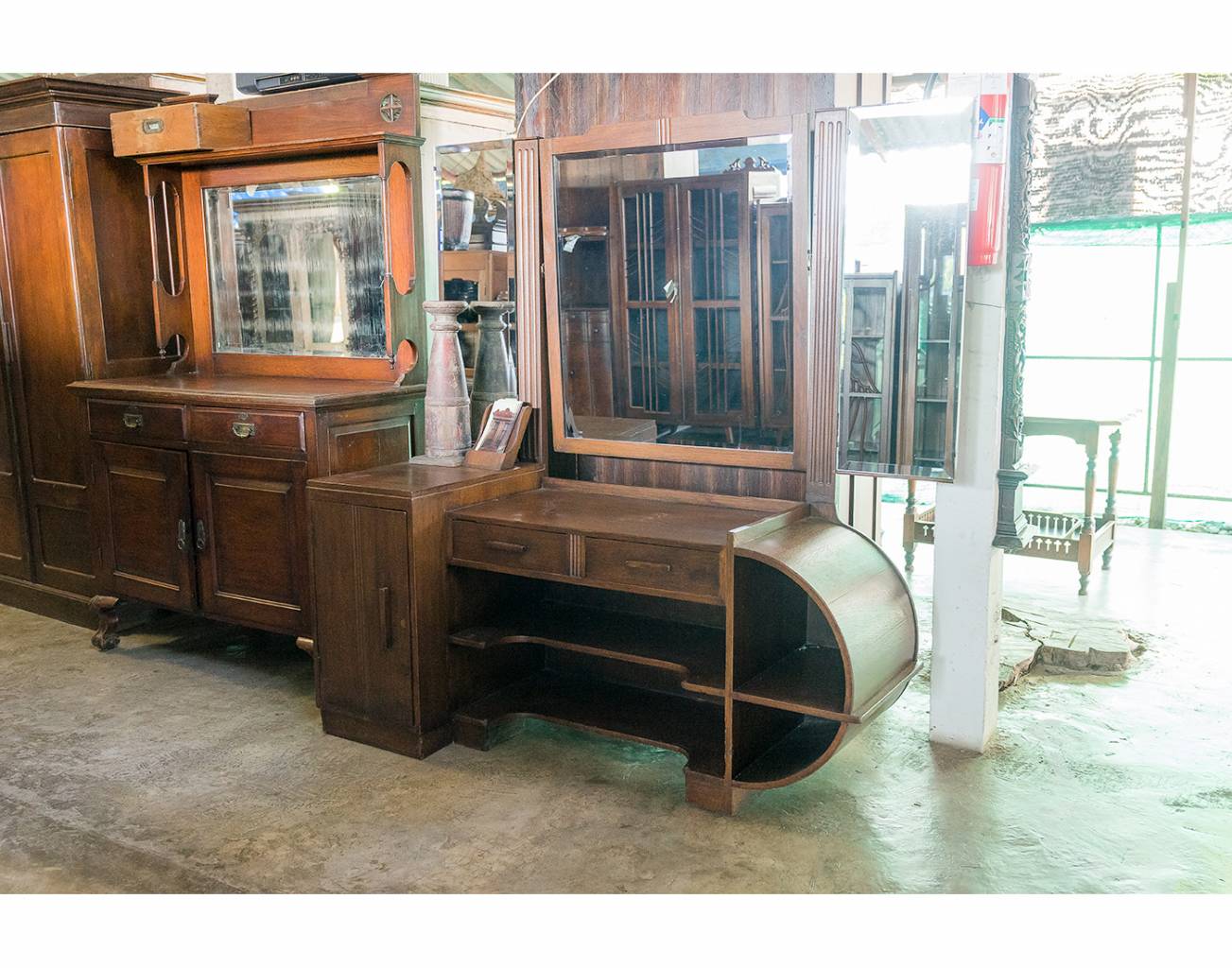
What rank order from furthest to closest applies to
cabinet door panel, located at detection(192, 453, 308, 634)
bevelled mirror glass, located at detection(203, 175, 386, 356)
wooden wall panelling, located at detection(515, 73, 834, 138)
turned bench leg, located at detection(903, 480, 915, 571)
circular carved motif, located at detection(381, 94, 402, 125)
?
turned bench leg, located at detection(903, 480, 915, 571) → bevelled mirror glass, located at detection(203, 175, 386, 356) → circular carved motif, located at detection(381, 94, 402, 125) → cabinet door panel, located at detection(192, 453, 308, 634) → wooden wall panelling, located at detection(515, 73, 834, 138)

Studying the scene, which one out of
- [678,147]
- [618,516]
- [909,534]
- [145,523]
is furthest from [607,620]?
[909,534]

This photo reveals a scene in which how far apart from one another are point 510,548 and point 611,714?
0.60 meters

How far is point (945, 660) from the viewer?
3209 millimetres

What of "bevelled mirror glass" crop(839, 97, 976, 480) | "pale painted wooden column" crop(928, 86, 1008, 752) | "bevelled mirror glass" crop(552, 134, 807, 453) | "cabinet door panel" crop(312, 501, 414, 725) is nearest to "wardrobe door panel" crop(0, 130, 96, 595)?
"cabinet door panel" crop(312, 501, 414, 725)

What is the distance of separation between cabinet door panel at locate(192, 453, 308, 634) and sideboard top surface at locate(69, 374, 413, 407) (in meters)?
0.22

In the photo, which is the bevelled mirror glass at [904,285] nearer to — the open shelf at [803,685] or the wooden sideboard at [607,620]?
the wooden sideboard at [607,620]

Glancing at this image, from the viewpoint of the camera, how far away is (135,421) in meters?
4.00

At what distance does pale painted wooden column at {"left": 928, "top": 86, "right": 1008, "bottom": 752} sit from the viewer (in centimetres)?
302

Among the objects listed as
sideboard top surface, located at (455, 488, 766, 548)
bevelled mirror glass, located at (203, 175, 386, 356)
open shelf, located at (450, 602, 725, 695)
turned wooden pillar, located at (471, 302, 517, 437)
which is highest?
bevelled mirror glass, located at (203, 175, 386, 356)

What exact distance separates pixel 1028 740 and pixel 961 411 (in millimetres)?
1061

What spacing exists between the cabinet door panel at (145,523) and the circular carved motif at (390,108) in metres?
1.44

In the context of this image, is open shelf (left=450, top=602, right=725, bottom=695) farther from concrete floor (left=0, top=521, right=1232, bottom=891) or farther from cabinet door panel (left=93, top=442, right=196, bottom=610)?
cabinet door panel (left=93, top=442, right=196, bottom=610)

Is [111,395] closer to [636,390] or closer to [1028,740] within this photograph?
[636,390]

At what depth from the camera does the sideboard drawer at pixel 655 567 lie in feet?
9.00
